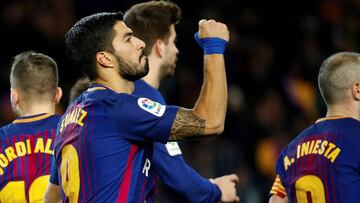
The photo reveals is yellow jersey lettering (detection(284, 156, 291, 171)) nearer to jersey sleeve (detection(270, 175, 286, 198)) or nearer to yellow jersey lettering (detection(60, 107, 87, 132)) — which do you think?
jersey sleeve (detection(270, 175, 286, 198))

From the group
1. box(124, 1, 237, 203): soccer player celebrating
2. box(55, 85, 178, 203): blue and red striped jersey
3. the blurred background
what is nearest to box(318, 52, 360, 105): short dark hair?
box(124, 1, 237, 203): soccer player celebrating

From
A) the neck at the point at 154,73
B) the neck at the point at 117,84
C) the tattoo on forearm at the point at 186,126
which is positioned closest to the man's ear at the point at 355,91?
the tattoo on forearm at the point at 186,126

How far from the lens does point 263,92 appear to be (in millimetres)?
11133

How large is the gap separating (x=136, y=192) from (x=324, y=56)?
25.8ft

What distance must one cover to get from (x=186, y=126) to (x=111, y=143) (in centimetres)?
40

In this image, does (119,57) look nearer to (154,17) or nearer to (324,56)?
(154,17)

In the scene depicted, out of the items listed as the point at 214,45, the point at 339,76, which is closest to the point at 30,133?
the point at 214,45

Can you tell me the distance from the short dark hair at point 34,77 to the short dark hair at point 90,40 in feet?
2.34

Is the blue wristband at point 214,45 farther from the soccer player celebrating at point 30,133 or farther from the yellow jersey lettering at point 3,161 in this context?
the yellow jersey lettering at point 3,161

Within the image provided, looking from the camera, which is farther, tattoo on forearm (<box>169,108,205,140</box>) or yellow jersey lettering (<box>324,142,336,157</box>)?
yellow jersey lettering (<box>324,142,336,157</box>)

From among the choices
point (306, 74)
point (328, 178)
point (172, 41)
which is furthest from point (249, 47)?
point (328, 178)

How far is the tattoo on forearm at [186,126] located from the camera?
414cm

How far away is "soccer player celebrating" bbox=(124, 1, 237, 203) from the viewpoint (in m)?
5.13

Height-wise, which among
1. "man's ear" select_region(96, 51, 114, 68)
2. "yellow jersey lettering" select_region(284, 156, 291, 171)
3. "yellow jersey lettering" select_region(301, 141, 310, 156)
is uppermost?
"man's ear" select_region(96, 51, 114, 68)
